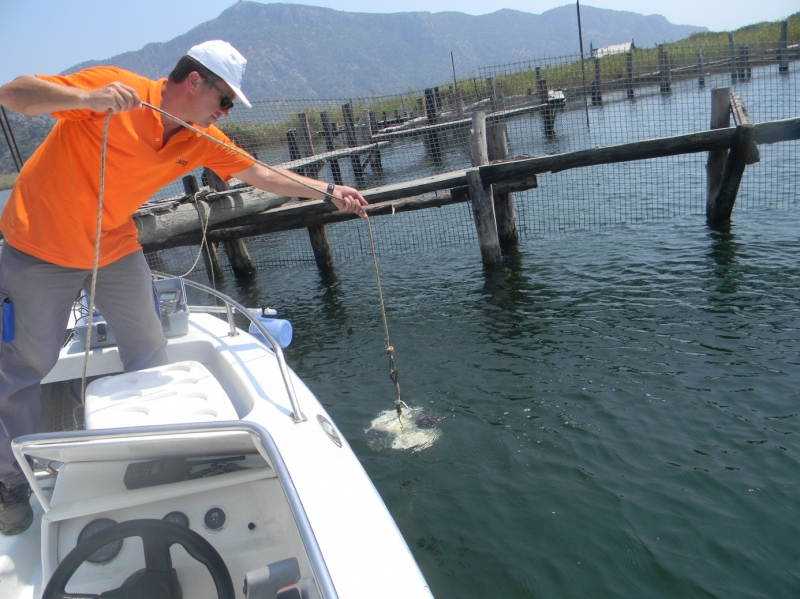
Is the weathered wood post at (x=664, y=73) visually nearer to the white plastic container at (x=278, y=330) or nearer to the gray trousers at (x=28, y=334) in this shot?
the white plastic container at (x=278, y=330)

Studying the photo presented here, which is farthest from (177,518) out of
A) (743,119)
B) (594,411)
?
(743,119)

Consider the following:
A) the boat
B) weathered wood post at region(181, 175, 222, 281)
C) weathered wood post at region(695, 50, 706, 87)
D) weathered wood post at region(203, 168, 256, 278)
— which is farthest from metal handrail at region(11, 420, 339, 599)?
weathered wood post at region(695, 50, 706, 87)

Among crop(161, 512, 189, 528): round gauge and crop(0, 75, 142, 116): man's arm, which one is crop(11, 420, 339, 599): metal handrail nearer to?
crop(161, 512, 189, 528): round gauge

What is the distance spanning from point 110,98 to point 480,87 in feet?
95.7

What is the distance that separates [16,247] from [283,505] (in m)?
1.78

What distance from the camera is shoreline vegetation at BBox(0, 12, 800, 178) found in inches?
468

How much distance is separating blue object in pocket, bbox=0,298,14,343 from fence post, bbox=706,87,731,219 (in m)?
9.77

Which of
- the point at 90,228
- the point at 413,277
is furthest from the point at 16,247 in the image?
the point at 413,277

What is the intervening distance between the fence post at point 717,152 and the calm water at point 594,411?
0.97 meters

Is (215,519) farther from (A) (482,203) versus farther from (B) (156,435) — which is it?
(A) (482,203)

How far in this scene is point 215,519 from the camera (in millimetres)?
2730

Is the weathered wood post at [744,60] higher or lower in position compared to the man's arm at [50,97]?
lower

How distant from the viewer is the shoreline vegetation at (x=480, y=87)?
11.9 meters

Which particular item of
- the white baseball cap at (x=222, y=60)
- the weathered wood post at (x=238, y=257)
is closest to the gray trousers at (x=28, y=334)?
the white baseball cap at (x=222, y=60)
